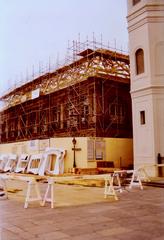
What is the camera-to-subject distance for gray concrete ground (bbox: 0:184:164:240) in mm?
3664

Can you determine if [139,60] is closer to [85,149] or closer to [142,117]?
[142,117]

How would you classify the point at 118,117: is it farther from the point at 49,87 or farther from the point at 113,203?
the point at 113,203

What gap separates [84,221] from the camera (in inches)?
179

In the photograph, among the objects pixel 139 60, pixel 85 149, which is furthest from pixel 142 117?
pixel 85 149

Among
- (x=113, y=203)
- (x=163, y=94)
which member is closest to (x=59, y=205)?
(x=113, y=203)

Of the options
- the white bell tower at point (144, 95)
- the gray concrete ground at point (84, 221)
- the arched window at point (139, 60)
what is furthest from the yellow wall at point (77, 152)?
the gray concrete ground at point (84, 221)

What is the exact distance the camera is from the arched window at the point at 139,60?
12473mm

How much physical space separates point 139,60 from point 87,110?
5122 millimetres

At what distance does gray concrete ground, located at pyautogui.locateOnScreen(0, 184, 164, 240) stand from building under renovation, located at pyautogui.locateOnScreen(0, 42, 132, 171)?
8.70m

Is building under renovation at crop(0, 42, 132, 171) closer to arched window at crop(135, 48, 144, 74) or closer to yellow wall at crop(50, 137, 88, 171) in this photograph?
yellow wall at crop(50, 137, 88, 171)

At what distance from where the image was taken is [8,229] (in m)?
4.11

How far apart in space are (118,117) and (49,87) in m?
5.31

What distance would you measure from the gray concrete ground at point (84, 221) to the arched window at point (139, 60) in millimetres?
7078

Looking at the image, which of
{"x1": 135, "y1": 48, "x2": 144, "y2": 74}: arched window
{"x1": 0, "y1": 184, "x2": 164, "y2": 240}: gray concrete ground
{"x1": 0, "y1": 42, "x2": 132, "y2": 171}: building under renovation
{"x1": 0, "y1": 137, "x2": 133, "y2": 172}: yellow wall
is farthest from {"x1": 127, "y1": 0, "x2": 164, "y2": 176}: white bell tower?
{"x1": 0, "y1": 184, "x2": 164, "y2": 240}: gray concrete ground
